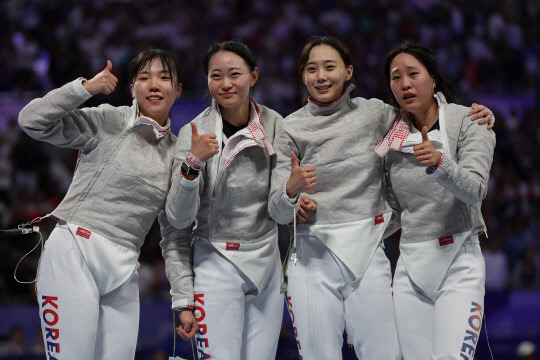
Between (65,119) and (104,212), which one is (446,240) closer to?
(104,212)

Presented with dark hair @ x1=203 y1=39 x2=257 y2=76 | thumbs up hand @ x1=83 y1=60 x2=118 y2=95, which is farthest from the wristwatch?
dark hair @ x1=203 y1=39 x2=257 y2=76

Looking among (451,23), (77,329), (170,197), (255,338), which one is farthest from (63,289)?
(451,23)

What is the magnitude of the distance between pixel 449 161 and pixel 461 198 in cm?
18

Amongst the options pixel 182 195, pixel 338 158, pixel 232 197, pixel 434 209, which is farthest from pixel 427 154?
pixel 182 195

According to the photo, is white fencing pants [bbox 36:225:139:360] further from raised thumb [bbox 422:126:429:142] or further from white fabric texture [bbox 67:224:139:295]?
raised thumb [bbox 422:126:429:142]

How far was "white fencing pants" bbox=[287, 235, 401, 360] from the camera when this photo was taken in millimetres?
3043

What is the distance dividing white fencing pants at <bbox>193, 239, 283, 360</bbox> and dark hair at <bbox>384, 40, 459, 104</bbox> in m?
1.10

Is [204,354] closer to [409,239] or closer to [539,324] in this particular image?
[409,239]

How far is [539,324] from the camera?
5.82 m

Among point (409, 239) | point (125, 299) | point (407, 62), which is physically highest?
point (407, 62)

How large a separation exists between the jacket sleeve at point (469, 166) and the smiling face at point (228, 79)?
3.02ft

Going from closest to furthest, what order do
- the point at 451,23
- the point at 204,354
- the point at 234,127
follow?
1. the point at 204,354
2. the point at 234,127
3. the point at 451,23

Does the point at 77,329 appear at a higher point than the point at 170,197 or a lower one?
lower

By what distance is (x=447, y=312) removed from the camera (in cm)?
294
